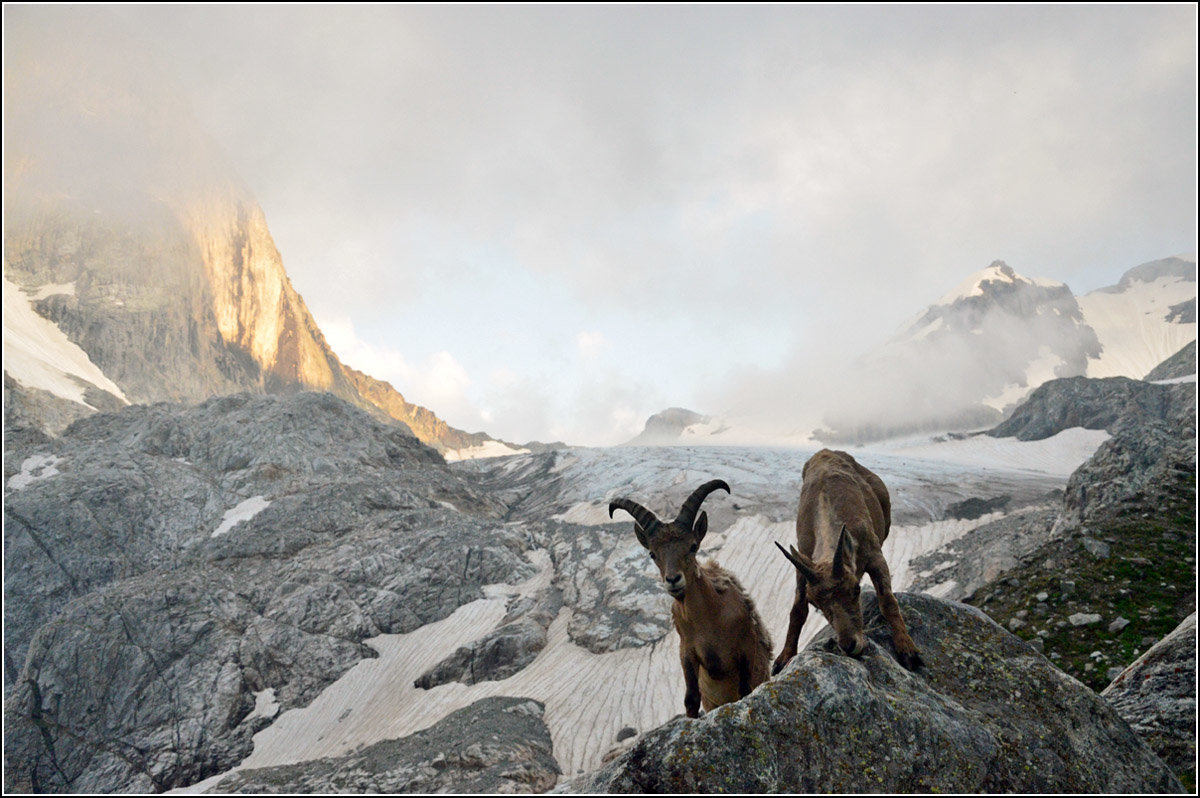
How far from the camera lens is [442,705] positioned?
48812 mm

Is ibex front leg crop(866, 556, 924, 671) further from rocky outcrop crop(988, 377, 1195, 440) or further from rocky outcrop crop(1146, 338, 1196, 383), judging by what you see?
rocky outcrop crop(1146, 338, 1196, 383)

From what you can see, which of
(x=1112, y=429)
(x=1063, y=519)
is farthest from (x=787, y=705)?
(x=1112, y=429)

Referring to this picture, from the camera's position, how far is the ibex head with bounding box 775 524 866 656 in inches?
258

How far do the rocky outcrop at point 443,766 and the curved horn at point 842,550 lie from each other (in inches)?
1226

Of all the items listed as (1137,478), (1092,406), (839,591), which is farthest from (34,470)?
(1092,406)

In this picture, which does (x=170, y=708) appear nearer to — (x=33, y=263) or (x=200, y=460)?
(x=200, y=460)

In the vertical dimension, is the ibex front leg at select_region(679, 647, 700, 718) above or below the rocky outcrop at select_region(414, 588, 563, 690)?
above

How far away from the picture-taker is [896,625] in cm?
687

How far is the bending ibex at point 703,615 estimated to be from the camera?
9023 millimetres

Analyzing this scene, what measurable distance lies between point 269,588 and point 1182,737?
7100cm

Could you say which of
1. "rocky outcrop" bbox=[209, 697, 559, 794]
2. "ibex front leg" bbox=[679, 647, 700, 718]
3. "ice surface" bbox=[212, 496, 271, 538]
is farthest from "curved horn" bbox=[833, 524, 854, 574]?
"ice surface" bbox=[212, 496, 271, 538]

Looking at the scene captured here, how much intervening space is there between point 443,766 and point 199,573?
44933 mm

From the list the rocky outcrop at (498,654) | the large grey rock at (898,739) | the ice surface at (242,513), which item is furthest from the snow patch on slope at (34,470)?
the large grey rock at (898,739)

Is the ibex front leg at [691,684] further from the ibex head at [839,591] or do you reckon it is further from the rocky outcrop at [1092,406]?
the rocky outcrop at [1092,406]
